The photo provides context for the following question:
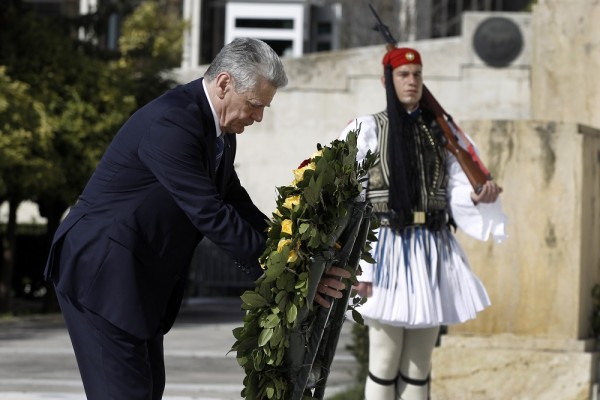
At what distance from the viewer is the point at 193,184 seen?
4.53 meters

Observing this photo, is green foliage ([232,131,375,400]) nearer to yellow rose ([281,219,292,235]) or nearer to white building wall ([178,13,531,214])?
yellow rose ([281,219,292,235])

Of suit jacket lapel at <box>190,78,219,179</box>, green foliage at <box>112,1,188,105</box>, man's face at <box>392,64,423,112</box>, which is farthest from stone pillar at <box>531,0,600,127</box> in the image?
green foliage at <box>112,1,188,105</box>

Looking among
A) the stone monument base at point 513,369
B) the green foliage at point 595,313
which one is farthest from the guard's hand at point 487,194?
the green foliage at point 595,313

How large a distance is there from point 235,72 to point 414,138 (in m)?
2.66

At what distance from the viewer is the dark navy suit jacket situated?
4539 millimetres

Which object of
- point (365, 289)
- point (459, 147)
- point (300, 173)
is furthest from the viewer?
point (459, 147)

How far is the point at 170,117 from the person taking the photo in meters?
4.64

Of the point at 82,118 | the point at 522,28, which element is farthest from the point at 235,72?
the point at 522,28

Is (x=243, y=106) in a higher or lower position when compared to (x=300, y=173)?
higher

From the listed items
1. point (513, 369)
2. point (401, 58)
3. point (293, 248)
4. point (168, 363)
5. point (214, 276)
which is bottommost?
point (214, 276)

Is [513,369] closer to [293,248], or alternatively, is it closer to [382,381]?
[382,381]

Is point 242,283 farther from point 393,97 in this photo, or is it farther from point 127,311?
point 127,311

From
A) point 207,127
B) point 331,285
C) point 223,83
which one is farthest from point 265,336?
point 223,83

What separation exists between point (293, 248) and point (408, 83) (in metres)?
2.86
